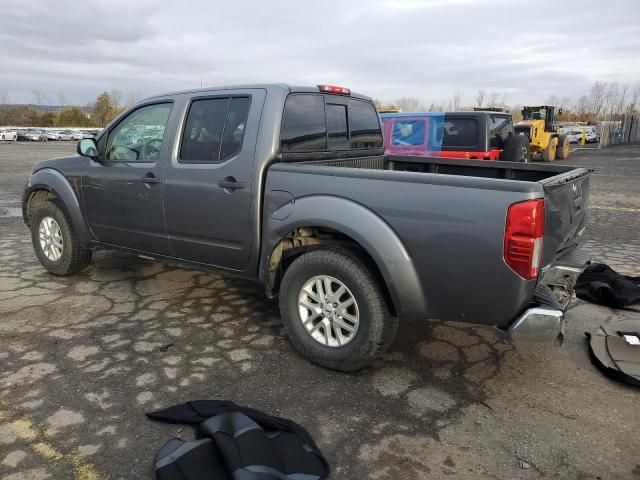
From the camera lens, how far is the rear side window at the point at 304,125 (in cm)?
366

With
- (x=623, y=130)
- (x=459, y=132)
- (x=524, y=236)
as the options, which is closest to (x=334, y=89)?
(x=524, y=236)

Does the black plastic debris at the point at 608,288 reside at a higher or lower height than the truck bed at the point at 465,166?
lower

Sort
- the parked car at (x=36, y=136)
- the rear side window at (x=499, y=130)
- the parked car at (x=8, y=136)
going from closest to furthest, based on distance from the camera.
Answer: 1. the rear side window at (x=499, y=130)
2. the parked car at (x=8, y=136)
3. the parked car at (x=36, y=136)

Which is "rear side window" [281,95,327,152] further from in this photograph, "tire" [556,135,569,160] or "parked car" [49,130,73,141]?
"parked car" [49,130,73,141]

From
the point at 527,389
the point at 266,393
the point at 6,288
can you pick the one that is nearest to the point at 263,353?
the point at 266,393

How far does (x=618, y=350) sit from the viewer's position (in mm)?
3547

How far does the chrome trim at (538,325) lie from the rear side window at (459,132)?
27.1 ft

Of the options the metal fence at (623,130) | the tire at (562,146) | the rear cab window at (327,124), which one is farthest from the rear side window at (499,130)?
the metal fence at (623,130)

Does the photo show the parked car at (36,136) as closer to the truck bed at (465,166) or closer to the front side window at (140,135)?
the front side window at (140,135)

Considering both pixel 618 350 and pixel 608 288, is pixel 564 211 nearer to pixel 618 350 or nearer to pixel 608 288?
pixel 618 350

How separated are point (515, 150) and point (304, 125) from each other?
9.07 meters

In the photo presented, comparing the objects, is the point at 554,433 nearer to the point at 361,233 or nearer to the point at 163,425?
the point at 361,233

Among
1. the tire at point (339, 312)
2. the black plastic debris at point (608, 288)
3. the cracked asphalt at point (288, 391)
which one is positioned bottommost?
the cracked asphalt at point (288, 391)

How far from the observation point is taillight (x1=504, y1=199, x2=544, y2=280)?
2.57 metres
